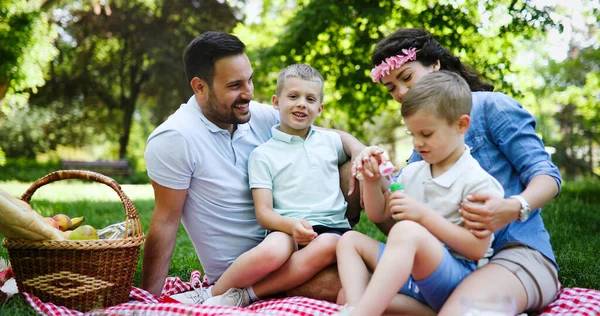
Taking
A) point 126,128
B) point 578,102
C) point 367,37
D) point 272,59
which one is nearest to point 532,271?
point 367,37

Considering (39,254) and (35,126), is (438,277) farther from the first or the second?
(35,126)

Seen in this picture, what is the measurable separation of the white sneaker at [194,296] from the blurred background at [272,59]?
418cm

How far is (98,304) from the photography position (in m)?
2.71

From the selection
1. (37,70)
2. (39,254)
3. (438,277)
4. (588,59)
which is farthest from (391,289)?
(37,70)

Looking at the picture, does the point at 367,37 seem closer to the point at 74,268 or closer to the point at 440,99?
the point at 440,99

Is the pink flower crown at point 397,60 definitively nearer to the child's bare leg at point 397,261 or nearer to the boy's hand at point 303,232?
the boy's hand at point 303,232

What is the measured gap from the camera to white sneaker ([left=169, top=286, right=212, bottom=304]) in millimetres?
3012

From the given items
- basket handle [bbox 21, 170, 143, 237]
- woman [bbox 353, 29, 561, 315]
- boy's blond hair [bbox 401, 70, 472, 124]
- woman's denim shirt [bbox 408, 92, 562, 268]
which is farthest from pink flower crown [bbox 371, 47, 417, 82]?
basket handle [bbox 21, 170, 143, 237]

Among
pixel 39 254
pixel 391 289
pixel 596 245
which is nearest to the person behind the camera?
pixel 391 289

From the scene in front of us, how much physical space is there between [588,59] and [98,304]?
11414 millimetres

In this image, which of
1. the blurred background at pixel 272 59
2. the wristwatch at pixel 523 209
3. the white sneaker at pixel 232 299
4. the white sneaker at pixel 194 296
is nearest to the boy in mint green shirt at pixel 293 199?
the white sneaker at pixel 232 299

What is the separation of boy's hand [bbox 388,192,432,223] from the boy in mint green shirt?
59cm

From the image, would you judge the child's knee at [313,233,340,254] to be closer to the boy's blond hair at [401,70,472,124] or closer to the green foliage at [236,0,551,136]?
the boy's blond hair at [401,70,472,124]

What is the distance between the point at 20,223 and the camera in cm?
256
